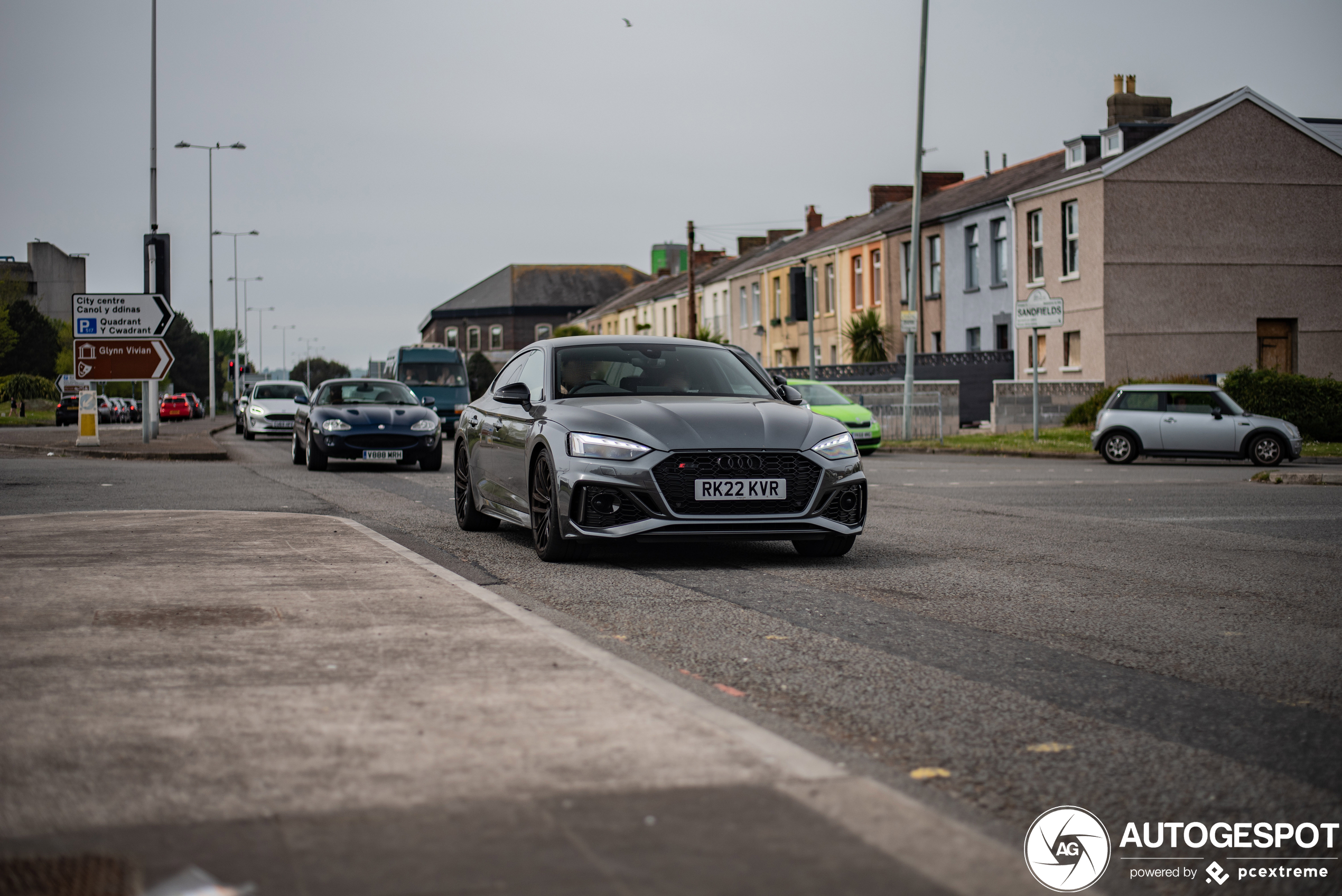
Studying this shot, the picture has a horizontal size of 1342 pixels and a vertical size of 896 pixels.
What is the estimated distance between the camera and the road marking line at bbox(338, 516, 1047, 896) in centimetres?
294

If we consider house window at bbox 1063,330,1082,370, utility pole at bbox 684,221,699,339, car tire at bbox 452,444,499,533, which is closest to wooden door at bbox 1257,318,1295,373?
house window at bbox 1063,330,1082,370

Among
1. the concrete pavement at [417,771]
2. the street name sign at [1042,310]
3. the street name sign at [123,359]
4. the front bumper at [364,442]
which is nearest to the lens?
the concrete pavement at [417,771]

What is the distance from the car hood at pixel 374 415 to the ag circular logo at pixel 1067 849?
1704 cm

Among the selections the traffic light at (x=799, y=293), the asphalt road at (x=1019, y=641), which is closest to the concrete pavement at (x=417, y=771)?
the asphalt road at (x=1019, y=641)

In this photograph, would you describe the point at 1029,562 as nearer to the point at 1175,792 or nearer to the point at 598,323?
the point at 1175,792

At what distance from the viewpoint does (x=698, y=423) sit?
28.2 ft

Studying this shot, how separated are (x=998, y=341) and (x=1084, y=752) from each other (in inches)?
1476

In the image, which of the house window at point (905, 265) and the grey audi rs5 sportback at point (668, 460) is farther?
the house window at point (905, 265)

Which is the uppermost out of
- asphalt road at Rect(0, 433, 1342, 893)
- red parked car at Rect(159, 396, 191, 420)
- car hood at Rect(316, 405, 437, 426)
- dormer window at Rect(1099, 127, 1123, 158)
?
dormer window at Rect(1099, 127, 1123, 158)

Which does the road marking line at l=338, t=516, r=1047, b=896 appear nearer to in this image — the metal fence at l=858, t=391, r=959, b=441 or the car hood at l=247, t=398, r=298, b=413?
the metal fence at l=858, t=391, r=959, b=441

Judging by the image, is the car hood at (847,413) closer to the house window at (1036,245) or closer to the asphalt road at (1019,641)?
the asphalt road at (1019,641)

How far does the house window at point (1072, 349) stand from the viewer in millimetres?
36581

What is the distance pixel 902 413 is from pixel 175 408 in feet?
147

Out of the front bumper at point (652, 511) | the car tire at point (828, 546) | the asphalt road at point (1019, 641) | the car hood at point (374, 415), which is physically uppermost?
the car hood at point (374, 415)
